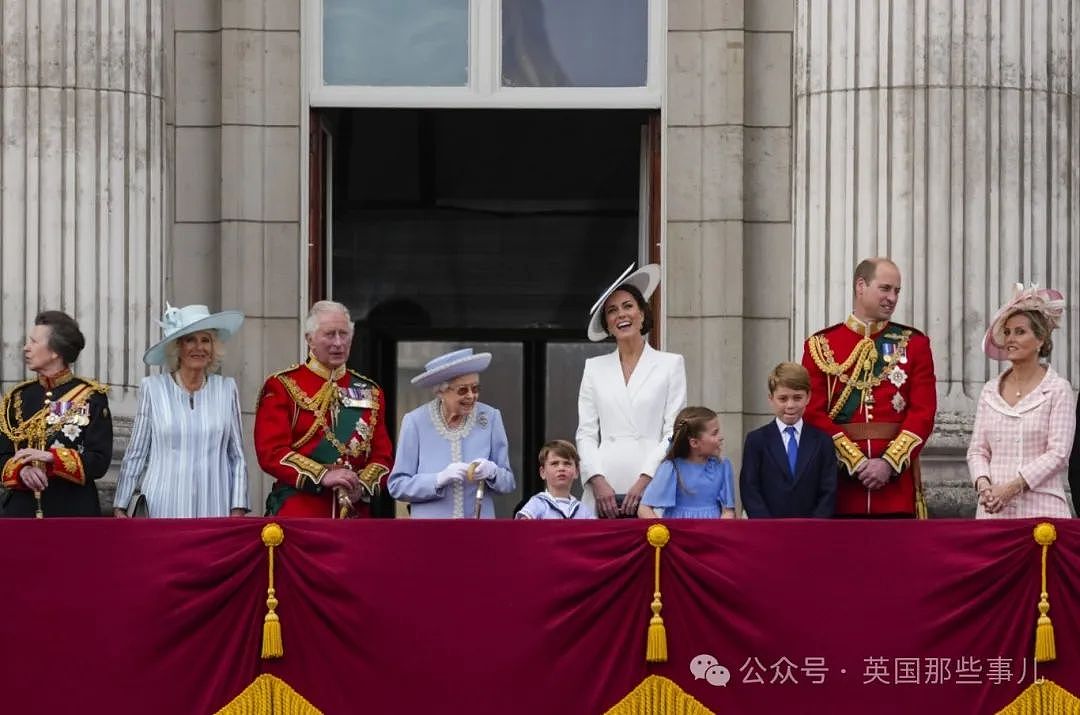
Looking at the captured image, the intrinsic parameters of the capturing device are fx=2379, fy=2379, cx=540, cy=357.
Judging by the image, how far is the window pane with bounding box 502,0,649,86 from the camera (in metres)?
14.6

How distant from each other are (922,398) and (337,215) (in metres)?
8.46

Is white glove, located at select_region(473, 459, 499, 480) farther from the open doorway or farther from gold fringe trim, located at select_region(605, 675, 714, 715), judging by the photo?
the open doorway

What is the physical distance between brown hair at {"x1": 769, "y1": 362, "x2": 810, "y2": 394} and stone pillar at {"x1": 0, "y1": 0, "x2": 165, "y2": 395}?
4.00 m

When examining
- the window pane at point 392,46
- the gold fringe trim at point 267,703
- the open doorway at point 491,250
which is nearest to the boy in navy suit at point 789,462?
the gold fringe trim at point 267,703

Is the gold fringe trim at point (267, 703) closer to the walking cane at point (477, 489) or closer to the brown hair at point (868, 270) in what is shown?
the walking cane at point (477, 489)

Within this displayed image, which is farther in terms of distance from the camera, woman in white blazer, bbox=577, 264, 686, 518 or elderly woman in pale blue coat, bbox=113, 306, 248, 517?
woman in white blazer, bbox=577, 264, 686, 518

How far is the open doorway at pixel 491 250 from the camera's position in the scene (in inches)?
761

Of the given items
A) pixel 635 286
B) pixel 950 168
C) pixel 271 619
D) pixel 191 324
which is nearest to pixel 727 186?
pixel 950 168

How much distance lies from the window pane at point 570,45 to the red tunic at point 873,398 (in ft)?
10.9

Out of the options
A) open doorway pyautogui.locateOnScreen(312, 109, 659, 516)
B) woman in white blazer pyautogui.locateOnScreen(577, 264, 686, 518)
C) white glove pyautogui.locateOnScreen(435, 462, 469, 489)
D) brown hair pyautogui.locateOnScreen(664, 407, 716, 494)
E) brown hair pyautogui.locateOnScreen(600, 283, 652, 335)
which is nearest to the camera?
brown hair pyautogui.locateOnScreen(664, 407, 716, 494)

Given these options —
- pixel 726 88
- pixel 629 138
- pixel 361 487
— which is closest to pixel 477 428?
pixel 361 487

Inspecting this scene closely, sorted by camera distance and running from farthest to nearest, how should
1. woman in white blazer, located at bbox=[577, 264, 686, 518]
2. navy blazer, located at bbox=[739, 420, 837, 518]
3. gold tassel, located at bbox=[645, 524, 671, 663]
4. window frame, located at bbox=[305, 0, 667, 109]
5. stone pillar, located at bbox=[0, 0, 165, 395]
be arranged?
window frame, located at bbox=[305, 0, 667, 109], stone pillar, located at bbox=[0, 0, 165, 395], woman in white blazer, located at bbox=[577, 264, 686, 518], navy blazer, located at bbox=[739, 420, 837, 518], gold tassel, located at bbox=[645, 524, 671, 663]

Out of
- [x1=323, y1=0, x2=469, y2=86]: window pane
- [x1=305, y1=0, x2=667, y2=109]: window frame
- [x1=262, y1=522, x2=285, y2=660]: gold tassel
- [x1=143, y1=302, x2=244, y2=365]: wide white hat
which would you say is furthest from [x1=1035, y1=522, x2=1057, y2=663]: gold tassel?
[x1=323, y1=0, x2=469, y2=86]: window pane

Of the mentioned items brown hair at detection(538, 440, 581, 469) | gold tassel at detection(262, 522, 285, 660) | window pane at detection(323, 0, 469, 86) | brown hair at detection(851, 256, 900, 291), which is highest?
window pane at detection(323, 0, 469, 86)
